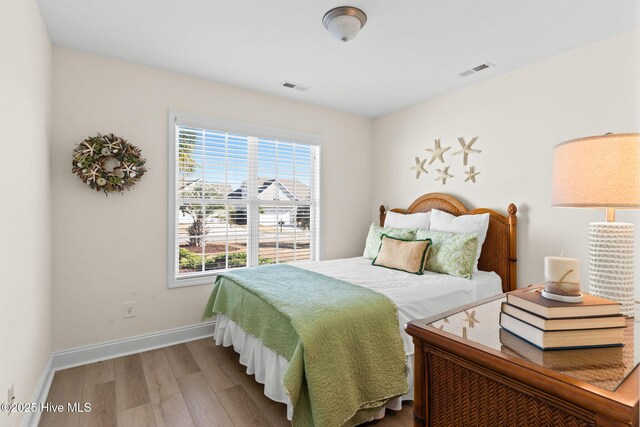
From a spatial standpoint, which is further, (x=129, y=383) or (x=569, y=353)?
(x=129, y=383)

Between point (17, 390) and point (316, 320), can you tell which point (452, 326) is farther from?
point (17, 390)

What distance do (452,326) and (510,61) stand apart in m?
2.58

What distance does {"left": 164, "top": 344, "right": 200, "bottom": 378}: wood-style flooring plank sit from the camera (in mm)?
2482

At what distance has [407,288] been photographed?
232 centimetres

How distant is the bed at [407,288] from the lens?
196 cm

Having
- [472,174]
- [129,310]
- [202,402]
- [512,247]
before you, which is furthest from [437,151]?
[129,310]

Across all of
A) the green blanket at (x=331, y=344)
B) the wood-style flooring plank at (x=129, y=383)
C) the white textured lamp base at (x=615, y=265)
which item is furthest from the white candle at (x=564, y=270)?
the wood-style flooring plank at (x=129, y=383)

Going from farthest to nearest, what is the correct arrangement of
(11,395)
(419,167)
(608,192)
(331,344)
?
→ (419,167) → (331,344) → (11,395) → (608,192)

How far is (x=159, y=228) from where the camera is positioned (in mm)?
2957

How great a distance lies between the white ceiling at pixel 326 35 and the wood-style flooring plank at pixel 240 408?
252 centimetres

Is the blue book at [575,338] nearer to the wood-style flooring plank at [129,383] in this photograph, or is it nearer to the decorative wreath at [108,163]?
the wood-style flooring plank at [129,383]

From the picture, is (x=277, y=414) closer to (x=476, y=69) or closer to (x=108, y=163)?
(x=108, y=163)

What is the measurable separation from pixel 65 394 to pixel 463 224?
3.40m

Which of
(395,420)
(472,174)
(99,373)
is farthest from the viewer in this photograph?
(472,174)
